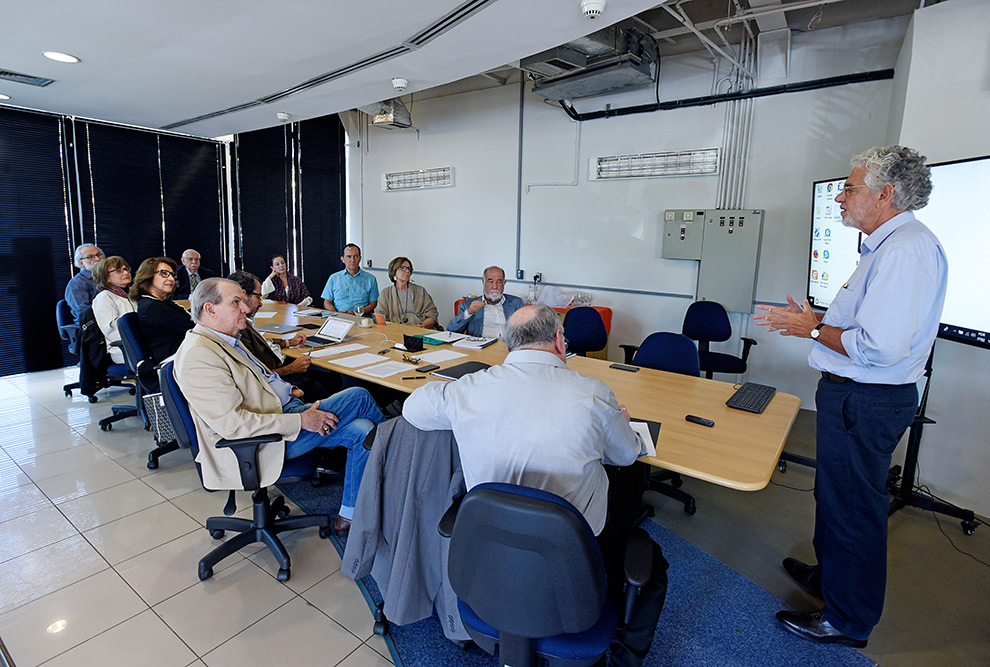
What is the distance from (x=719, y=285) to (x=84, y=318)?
224 inches

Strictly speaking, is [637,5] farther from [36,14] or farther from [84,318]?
[84,318]

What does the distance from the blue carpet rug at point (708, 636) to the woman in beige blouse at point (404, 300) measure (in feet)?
9.79

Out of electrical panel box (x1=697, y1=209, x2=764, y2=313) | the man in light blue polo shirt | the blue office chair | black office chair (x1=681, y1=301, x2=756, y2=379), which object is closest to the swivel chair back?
the blue office chair

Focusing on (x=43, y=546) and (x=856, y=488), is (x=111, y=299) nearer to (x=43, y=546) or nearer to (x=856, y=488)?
(x=43, y=546)

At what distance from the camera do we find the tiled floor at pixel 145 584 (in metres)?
1.97

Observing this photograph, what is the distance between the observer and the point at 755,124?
15.2ft

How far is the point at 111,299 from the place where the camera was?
4.24 metres

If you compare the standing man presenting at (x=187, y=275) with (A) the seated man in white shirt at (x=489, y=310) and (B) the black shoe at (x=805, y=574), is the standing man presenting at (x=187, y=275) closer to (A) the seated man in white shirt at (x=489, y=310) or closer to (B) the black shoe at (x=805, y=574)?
(A) the seated man in white shirt at (x=489, y=310)

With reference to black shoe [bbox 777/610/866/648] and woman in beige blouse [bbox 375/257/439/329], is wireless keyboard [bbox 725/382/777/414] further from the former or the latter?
woman in beige blouse [bbox 375/257/439/329]

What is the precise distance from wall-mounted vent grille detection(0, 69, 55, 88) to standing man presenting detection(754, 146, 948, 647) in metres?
5.67

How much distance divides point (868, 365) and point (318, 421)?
2287 millimetres

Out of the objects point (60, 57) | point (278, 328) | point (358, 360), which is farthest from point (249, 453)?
point (60, 57)

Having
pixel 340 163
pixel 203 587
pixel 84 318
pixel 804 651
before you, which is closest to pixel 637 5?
pixel 804 651

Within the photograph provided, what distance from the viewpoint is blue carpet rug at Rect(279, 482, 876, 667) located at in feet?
6.35
